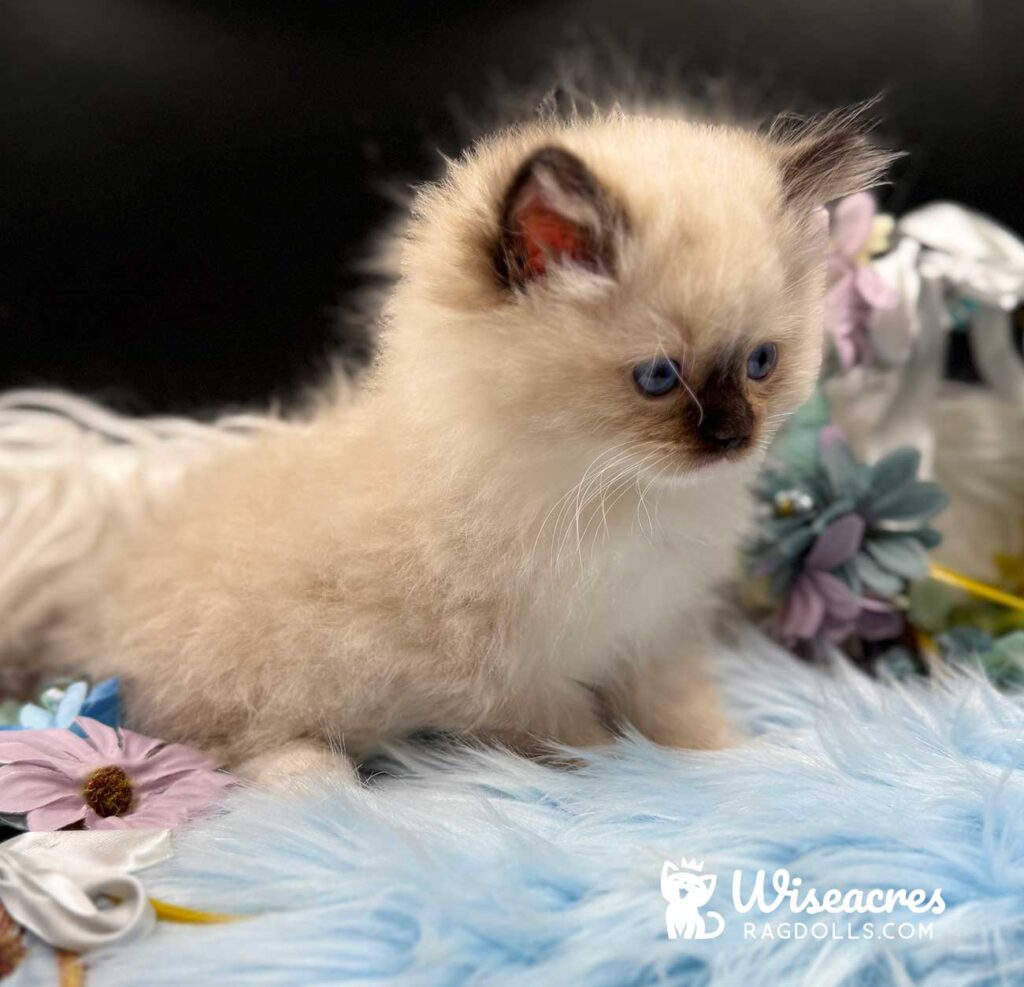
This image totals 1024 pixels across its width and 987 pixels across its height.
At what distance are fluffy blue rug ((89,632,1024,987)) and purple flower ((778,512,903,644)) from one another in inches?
10.4

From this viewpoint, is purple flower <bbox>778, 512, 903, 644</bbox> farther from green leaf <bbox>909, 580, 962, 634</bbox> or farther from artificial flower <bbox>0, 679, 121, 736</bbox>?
artificial flower <bbox>0, 679, 121, 736</bbox>

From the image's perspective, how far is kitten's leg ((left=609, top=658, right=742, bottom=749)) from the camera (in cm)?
103

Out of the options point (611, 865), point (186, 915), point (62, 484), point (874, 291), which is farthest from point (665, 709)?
point (62, 484)

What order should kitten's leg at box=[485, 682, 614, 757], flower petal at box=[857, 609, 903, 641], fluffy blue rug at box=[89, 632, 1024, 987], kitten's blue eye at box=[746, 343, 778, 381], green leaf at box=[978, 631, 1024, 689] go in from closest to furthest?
fluffy blue rug at box=[89, 632, 1024, 987]
kitten's blue eye at box=[746, 343, 778, 381]
kitten's leg at box=[485, 682, 614, 757]
green leaf at box=[978, 631, 1024, 689]
flower petal at box=[857, 609, 903, 641]

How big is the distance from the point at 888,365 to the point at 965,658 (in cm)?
37

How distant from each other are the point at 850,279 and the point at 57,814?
1.02 meters

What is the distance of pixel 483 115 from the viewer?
160 cm

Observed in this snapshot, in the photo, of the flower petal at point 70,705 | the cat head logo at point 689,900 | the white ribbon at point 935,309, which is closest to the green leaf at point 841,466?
the white ribbon at point 935,309

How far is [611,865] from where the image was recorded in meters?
0.78

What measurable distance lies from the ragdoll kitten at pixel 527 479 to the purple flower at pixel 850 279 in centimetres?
27

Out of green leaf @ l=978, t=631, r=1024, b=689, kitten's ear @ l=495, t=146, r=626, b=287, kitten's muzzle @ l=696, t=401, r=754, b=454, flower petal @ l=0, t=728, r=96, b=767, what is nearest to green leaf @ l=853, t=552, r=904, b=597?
green leaf @ l=978, t=631, r=1024, b=689

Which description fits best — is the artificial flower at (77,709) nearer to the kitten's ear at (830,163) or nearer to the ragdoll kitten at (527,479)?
the ragdoll kitten at (527,479)

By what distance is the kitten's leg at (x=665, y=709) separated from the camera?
1028mm

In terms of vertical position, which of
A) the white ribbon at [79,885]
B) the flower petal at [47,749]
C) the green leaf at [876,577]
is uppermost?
the green leaf at [876,577]
